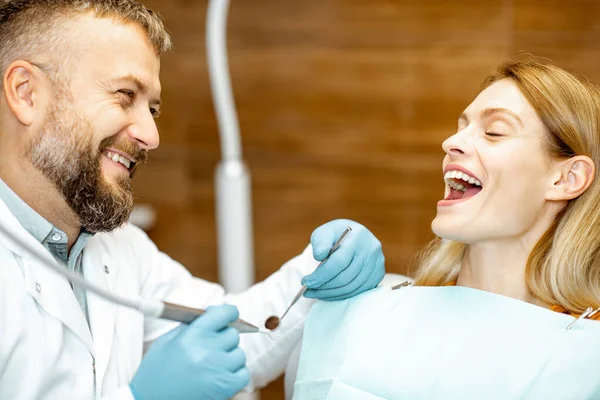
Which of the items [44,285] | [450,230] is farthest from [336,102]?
[44,285]

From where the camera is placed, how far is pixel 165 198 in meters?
2.63

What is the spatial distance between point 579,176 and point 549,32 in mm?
1192

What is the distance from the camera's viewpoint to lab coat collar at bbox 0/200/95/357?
120 centimetres

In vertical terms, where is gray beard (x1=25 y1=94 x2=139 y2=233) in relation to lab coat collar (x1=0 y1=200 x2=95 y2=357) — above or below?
above

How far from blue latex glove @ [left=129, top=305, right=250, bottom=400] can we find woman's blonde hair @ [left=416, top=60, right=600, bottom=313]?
1.77 feet

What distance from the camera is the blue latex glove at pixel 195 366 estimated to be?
3.70 ft

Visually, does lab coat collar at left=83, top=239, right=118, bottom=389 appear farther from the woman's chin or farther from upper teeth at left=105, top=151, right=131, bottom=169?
the woman's chin

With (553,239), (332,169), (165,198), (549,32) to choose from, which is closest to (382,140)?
(332,169)

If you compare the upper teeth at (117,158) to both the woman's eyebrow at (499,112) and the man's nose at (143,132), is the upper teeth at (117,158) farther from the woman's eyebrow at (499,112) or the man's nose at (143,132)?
the woman's eyebrow at (499,112)

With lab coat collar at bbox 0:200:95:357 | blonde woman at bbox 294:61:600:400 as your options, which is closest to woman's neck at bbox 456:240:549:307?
blonde woman at bbox 294:61:600:400

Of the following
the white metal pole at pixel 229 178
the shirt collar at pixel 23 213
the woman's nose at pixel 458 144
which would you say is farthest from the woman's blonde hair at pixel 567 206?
the shirt collar at pixel 23 213

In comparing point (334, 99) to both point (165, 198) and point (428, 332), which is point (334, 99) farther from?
point (428, 332)

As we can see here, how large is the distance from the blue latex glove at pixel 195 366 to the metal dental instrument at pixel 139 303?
0.03 meters

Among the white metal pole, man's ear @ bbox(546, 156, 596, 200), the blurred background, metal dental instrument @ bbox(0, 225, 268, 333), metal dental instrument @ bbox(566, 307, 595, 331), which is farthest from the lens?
the blurred background
